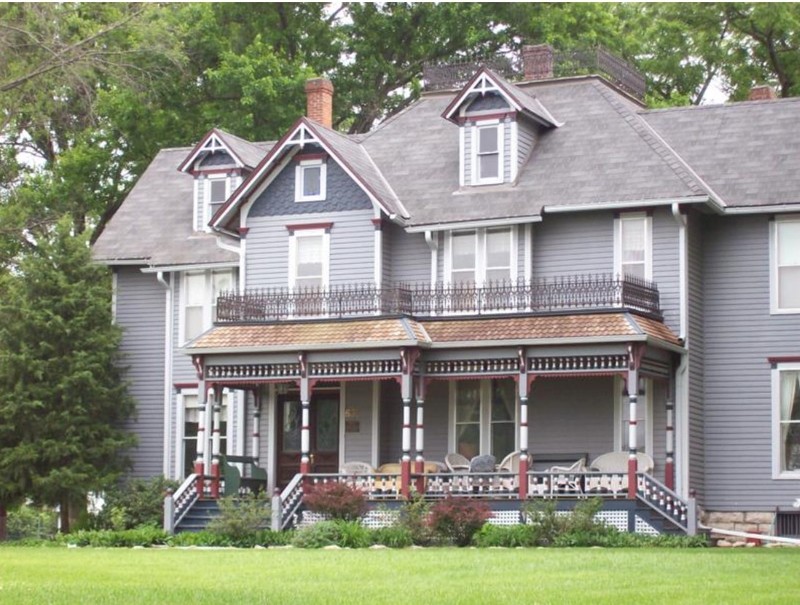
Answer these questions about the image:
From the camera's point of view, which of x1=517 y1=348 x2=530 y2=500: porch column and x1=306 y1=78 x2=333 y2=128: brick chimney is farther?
x1=306 y1=78 x2=333 y2=128: brick chimney

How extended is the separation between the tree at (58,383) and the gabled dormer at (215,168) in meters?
3.09

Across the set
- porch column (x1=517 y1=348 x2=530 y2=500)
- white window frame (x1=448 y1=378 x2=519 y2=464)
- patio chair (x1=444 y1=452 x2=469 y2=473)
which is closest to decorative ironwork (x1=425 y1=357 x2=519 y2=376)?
porch column (x1=517 y1=348 x2=530 y2=500)

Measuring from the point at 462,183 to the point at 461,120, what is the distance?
141 cm

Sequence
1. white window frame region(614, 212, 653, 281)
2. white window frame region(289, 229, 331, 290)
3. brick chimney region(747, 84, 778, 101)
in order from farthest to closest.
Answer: brick chimney region(747, 84, 778, 101), white window frame region(289, 229, 331, 290), white window frame region(614, 212, 653, 281)

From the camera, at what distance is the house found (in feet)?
112

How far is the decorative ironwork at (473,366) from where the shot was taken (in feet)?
112

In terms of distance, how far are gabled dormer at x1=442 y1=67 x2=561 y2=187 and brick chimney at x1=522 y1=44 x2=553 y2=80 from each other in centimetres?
270

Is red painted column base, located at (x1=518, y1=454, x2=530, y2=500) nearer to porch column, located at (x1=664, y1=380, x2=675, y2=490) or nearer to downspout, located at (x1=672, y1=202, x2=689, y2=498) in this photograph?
porch column, located at (x1=664, y1=380, x2=675, y2=490)

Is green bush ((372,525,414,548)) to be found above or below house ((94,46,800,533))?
below

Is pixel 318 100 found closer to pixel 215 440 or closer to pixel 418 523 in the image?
pixel 215 440

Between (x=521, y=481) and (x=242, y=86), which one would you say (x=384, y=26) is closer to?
Answer: (x=242, y=86)

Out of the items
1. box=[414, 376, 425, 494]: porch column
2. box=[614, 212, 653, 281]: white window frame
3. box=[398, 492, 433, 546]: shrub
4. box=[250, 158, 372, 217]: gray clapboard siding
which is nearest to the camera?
box=[398, 492, 433, 546]: shrub

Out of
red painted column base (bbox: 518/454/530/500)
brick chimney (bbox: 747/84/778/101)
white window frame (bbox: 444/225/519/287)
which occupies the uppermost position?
brick chimney (bbox: 747/84/778/101)

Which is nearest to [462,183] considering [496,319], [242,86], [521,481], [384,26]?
[496,319]
